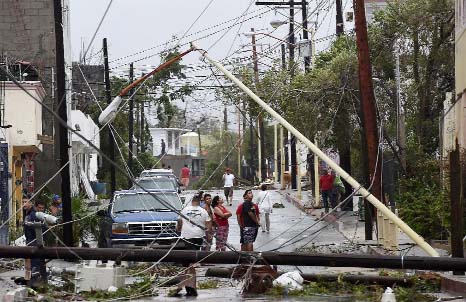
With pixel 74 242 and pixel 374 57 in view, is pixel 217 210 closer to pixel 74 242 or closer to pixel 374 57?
pixel 74 242

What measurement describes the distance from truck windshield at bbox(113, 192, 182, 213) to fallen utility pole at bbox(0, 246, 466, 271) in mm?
10257

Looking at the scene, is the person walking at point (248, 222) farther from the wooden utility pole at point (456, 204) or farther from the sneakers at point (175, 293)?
the wooden utility pole at point (456, 204)

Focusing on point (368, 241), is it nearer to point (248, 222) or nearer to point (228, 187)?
point (248, 222)

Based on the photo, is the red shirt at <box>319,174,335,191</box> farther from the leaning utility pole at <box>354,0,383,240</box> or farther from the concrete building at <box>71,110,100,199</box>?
the leaning utility pole at <box>354,0,383,240</box>

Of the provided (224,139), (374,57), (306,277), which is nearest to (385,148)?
(374,57)

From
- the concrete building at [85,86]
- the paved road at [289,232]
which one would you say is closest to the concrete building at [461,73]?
the paved road at [289,232]

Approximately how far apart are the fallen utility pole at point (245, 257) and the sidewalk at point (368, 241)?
5.68 feet

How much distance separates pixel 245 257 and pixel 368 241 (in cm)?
1318

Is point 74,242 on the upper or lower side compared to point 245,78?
lower

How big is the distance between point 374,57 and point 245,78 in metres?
6.82

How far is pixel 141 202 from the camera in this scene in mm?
A: 29297

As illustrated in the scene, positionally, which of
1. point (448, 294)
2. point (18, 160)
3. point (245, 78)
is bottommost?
point (448, 294)

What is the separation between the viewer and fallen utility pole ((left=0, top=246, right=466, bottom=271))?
17.3 meters

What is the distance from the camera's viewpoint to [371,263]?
682 inches
